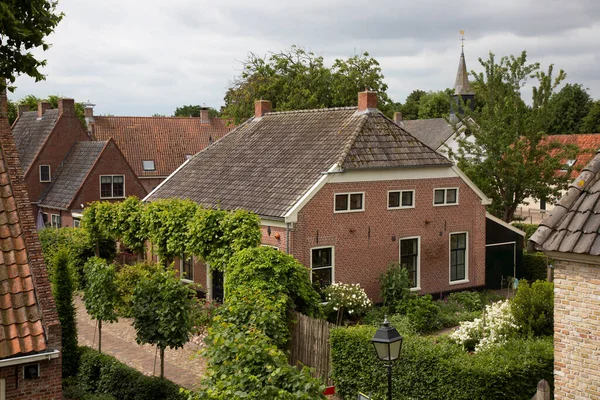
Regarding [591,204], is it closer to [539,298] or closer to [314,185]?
[539,298]

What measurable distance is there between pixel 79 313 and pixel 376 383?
546 inches

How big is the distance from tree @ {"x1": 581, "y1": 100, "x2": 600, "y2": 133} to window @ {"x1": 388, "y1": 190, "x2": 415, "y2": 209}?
181 feet

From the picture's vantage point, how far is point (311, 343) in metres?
15.5

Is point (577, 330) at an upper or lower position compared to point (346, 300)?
upper

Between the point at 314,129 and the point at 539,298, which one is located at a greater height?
the point at 314,129

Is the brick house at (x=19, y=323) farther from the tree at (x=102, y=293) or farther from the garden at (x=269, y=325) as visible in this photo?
the tree at (x=102, y=293)

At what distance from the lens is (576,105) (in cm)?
7569

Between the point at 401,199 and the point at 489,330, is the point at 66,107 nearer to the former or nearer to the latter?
the point at 401,199

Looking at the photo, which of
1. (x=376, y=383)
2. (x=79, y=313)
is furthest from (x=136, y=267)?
(x=376, y=383)

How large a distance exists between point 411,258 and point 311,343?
26.1ft

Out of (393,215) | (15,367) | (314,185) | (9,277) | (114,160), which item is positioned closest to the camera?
(9,277)

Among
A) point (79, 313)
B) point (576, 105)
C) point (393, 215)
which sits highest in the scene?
point (576, 105)

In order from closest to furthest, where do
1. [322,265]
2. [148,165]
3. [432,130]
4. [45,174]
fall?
[322,265]
[45,174]
[148,165]
[432,130]

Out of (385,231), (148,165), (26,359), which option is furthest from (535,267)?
(148,165)
